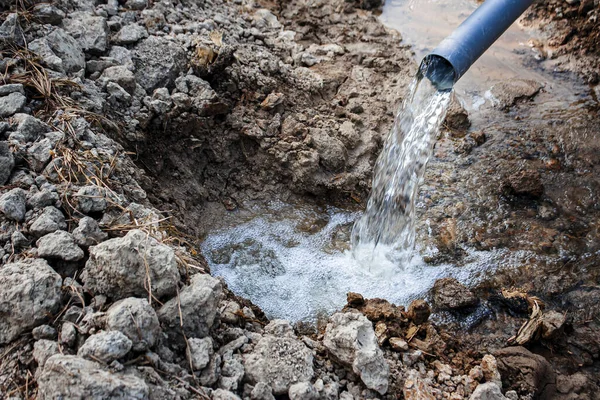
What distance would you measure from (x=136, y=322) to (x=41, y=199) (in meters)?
0.78

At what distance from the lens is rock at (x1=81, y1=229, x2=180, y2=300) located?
1673mm

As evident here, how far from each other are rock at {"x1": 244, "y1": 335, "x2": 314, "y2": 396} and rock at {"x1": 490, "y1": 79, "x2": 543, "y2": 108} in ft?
10.1

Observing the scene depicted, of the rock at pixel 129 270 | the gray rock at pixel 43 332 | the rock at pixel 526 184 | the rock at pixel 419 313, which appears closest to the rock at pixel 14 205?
the rock at pixel 129 270

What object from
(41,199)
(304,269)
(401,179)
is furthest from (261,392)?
(401,179)

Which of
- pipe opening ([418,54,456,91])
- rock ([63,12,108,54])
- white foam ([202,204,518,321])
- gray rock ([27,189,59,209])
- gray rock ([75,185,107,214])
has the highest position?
pipe opening ([418,54,456,91])

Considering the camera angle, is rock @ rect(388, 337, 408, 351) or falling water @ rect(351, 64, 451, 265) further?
falling water @ rect(351, 64, 451, 265)

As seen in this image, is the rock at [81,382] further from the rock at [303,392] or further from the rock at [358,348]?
the rock at [358,348]

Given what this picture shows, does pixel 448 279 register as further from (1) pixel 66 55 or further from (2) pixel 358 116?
(1) pixel 66 55

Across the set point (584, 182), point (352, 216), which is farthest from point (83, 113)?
point (584, 182)

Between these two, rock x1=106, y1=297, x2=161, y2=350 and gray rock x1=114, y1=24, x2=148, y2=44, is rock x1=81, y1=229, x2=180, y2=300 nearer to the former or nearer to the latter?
rock x1=106, y1=297, x2=161, y2=350

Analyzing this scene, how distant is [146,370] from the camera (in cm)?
151

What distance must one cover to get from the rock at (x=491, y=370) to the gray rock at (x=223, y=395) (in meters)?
1.19

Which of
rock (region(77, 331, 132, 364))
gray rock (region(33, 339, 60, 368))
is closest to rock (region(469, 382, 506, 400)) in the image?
rock (region(77, 331, 132, 364))

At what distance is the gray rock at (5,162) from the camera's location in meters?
2.04
